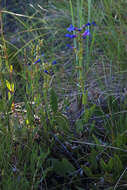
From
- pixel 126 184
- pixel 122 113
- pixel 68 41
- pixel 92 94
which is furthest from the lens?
pixel 68 41

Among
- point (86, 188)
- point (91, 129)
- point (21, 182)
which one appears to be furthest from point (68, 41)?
point (21, 182)

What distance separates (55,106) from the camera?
62.4 inches

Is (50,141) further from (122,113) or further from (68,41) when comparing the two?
(68,41)

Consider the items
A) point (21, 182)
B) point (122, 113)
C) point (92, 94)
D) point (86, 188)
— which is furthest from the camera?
point (92, 94)

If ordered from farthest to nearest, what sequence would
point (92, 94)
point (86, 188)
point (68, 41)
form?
point (68, 41) < point (92, 94) < point (86, 188)

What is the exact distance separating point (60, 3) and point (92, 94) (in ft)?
4.49

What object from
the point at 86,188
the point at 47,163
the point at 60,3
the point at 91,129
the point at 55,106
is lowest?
the point at 86,188

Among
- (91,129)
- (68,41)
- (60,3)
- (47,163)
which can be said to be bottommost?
(47,163)

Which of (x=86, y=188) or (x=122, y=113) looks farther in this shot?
(x=122, y=113)

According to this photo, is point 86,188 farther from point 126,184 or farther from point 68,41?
point 68,41

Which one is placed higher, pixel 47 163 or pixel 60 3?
pixel 60 3

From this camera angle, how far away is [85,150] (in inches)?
61.4

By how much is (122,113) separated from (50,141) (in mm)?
400

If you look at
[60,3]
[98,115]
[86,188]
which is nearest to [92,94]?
[98,115]
